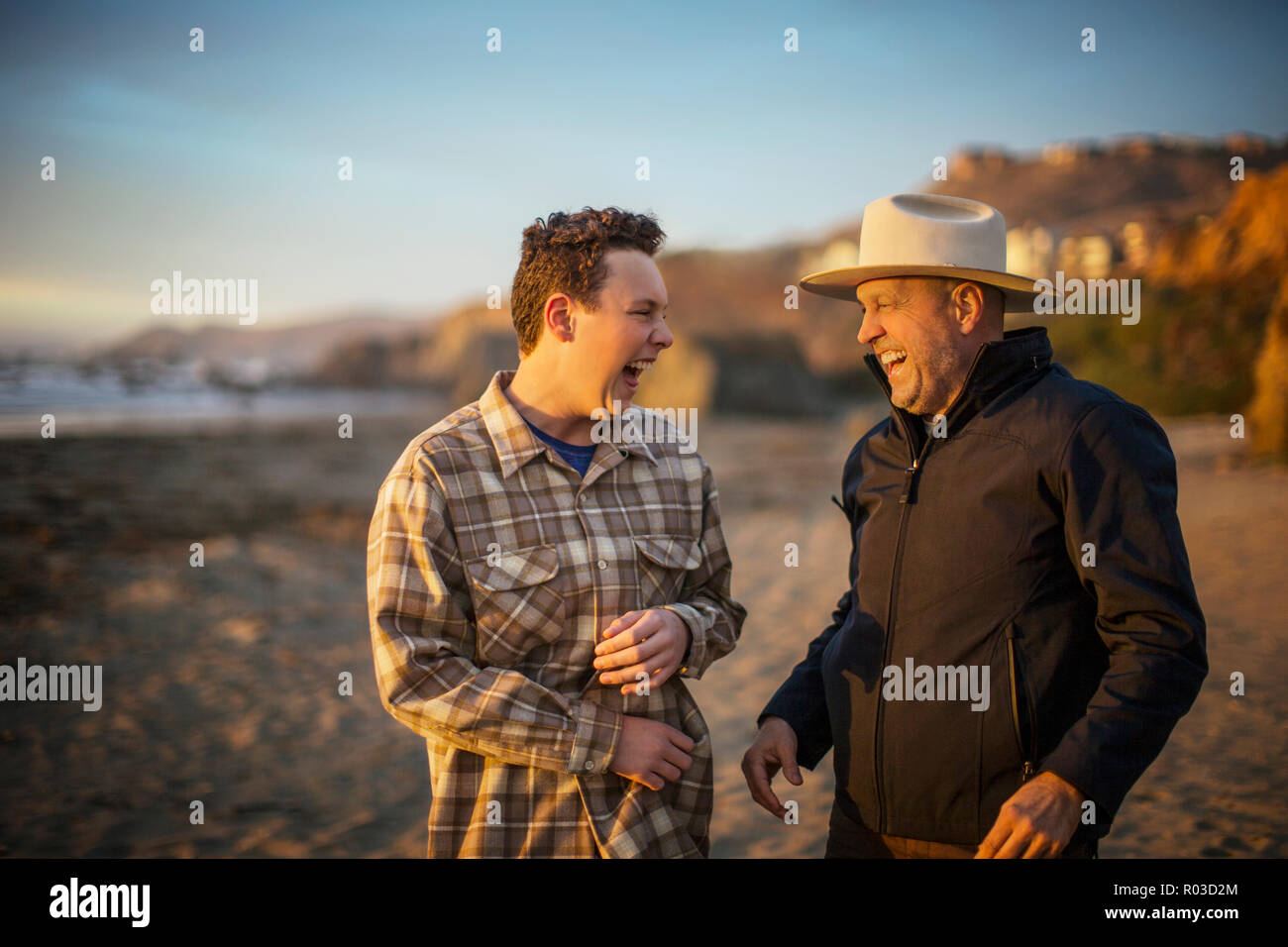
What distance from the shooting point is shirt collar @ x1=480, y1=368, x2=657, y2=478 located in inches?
87.4

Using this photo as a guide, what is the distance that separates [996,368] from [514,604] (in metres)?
1.18

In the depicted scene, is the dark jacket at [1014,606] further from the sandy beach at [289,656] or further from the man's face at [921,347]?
the sandy beach at [289,656]

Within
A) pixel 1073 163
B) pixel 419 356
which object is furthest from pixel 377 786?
pixel 1073 163

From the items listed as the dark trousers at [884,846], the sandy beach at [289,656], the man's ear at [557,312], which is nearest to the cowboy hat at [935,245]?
the man's ear at [557,312]

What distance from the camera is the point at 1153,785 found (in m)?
5.16

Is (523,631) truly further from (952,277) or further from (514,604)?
(952,277)

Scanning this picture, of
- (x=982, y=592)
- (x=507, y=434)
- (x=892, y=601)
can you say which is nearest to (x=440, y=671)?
(x=507, y=434)

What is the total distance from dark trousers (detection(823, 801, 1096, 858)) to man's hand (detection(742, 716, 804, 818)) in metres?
0.14

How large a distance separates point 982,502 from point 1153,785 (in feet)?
13.4

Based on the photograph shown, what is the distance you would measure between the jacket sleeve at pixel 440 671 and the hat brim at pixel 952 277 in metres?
1.08

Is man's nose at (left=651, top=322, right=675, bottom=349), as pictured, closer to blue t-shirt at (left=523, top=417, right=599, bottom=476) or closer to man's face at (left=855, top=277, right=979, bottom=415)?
blue t-shirt at (left=523, top=417, right=599, bottom=476)

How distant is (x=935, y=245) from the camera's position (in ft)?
7.25

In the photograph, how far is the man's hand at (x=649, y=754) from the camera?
84.2 inches

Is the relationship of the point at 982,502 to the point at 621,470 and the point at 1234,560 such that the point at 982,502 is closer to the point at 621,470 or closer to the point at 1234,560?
the point at 621,470
